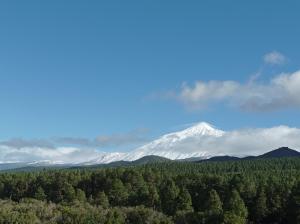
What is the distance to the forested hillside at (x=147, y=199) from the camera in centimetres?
10475

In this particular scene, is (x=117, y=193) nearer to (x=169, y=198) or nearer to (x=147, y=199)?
(x=147, y=199)

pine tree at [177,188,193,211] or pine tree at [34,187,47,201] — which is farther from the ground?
→ pine tree at [34,187,47,201]

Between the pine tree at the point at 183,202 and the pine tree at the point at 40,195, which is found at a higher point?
the pine tree at the point at 40,195

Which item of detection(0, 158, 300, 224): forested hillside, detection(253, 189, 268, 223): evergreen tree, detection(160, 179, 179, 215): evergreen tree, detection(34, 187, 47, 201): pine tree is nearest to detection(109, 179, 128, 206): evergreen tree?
detection(0, 158, 300, 224): forested hillside

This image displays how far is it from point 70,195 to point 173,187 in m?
33.4

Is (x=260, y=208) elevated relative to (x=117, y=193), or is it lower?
lower

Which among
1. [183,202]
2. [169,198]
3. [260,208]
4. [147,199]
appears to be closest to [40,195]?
[147,199]

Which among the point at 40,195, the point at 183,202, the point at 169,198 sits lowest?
the point at 183,202

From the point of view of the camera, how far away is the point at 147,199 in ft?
463

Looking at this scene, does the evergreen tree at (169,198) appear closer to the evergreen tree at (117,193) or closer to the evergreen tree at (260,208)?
the evergreen tree at (117,193)

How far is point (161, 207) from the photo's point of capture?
136 m

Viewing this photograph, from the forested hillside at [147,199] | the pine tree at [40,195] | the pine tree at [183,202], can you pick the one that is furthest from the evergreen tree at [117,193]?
the pine tree at [40,195]

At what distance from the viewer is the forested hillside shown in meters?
105

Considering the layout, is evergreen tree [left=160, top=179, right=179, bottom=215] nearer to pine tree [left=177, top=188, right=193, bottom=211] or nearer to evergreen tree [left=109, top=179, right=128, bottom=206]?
pine tree [left=177, top=188, right=193, bottom=211]
